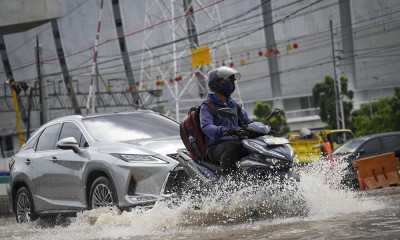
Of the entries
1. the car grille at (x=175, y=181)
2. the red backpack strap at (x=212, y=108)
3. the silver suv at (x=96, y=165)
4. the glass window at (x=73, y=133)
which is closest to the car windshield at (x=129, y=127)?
the silver suv at (x=96, y=165)

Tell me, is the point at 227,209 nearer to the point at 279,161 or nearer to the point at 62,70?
the point at 279,161

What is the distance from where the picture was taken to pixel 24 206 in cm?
1072

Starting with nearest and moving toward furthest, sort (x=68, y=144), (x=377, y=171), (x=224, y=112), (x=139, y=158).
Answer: (x=224, y=112) < (x=139, y=158) < (x=68, y=144) < (x=377, y=171)

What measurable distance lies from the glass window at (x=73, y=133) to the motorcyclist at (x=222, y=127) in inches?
80.0

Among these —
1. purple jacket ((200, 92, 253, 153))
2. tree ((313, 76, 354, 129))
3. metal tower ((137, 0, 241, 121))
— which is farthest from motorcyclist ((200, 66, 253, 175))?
tree ((313, 76, 354, 129))

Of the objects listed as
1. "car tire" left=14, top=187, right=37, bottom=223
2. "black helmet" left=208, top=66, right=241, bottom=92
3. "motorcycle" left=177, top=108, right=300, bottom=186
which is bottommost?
"car tire" left=14, top=187, right=37, bottom=223

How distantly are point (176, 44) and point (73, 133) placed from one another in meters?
37.8

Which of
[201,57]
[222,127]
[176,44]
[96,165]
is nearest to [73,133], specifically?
[96,165]

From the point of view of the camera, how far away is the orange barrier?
15.6m

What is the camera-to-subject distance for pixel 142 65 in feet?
160

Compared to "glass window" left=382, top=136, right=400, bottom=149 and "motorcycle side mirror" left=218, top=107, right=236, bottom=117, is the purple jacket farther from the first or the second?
"glass window" left=382, top=136, right=400, bottom=149

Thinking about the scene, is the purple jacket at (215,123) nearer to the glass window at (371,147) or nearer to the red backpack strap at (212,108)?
the red backpack strap at (212,108)

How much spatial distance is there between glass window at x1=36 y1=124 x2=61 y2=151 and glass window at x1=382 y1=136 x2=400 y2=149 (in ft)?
36.0

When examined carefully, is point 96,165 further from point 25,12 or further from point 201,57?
point 201,57
